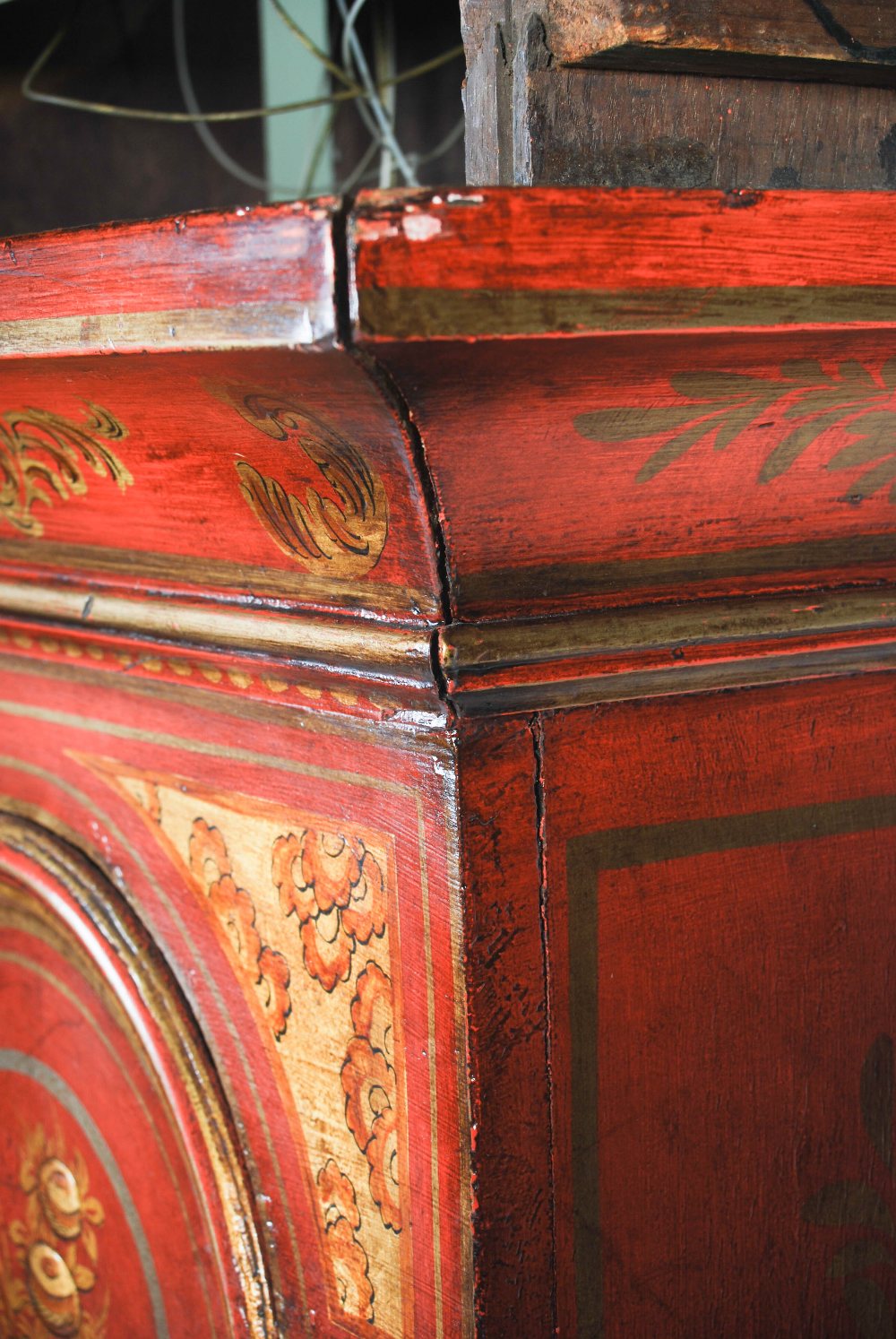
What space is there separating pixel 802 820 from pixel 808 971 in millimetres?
78

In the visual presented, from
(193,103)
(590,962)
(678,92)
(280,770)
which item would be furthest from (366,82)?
(590,962)

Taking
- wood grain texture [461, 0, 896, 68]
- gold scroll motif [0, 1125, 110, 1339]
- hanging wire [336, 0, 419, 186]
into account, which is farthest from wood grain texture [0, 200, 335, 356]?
hanging wire [336, 0, 419, 186]

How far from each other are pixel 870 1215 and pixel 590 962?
247 millimetres

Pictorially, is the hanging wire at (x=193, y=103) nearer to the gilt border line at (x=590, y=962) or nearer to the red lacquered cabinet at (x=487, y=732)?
the red lacquered cabinet at (x=487, y=732)

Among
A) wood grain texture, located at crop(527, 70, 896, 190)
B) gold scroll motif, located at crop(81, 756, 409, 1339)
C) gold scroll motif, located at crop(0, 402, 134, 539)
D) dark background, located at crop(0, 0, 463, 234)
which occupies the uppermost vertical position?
dark background, located at crop(0, 0, 463, 234)

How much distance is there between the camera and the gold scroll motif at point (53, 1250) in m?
0.89

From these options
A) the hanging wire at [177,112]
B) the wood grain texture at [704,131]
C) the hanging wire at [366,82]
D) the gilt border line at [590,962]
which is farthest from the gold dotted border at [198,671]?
the hanging wire at [366,82]

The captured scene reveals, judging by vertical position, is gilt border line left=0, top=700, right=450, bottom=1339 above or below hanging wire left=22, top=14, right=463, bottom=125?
below

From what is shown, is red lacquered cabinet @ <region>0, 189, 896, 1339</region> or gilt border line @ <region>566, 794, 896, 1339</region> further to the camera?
gilt border line @ <region>566, 794, 896, 1339</region>

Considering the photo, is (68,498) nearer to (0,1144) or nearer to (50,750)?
(50,750)

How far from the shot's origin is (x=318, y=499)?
0.54 meters

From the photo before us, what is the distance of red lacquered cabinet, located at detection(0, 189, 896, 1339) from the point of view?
0.46 metres

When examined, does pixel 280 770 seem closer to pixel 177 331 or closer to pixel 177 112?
pixel 177 331

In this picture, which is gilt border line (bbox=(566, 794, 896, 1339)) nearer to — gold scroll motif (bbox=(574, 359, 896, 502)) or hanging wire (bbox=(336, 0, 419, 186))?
gold scroll motif (bbox=(574, 359, 896, 502))
